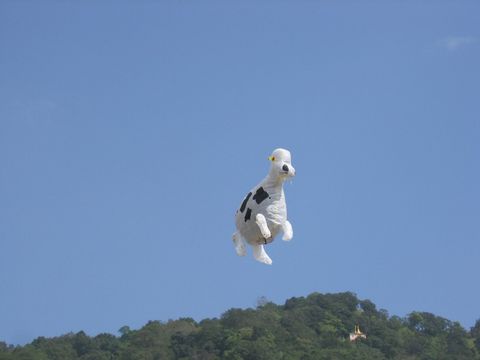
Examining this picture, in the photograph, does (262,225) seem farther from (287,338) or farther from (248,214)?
(287,338)

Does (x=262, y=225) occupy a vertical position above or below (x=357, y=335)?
below

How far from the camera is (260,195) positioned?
2112 centimetres

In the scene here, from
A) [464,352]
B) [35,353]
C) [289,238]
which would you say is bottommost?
[289,238]

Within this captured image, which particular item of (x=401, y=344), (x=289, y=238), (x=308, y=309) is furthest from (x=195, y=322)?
(x=289, y=238)

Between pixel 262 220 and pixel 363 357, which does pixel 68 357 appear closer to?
pixel 363 357

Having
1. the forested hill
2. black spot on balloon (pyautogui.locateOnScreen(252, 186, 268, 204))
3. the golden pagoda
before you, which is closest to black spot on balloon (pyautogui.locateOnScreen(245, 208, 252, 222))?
black spot on balloon (pyautogui.locateOnScreen(252, 186, 268, 204))

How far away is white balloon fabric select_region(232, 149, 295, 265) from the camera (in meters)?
20.9

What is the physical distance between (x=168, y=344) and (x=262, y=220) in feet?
257

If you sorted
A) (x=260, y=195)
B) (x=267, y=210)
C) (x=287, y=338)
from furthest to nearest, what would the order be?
(x=287, y=338) → (x=260, y=195) → (x=267, y=210)

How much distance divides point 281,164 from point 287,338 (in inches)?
2995

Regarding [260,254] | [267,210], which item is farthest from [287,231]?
[260,254]

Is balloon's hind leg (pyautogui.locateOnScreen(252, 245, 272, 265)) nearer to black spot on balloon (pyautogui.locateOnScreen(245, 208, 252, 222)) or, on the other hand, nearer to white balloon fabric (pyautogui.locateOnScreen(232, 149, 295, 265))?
white balloon fabric (pyautogui.locateOnScreen(232, 149, 295, 265))

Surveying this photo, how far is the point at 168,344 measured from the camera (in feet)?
321

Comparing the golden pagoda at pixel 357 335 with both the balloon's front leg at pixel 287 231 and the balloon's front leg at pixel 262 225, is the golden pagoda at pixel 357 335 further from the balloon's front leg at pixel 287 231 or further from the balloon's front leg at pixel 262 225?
the balloon's front leg at pixel 262 225
